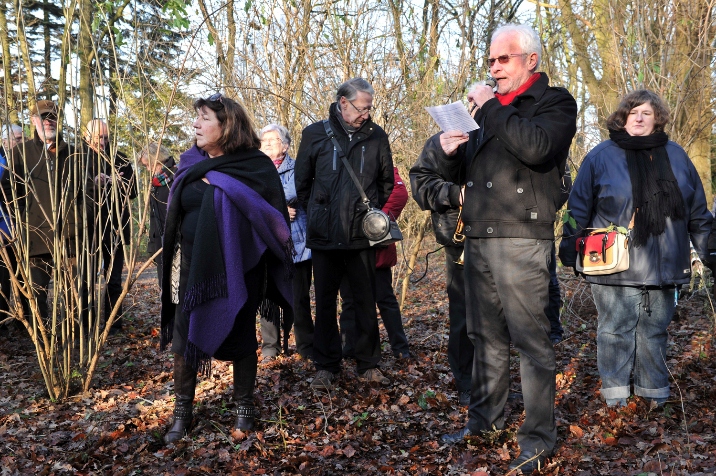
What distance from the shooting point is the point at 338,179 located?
516 cm

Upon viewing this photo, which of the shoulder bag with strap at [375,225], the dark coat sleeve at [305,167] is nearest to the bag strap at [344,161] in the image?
the shoulder bag with strap at [375,225]

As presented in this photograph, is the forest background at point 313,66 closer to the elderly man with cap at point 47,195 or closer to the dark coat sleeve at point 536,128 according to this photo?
the elderly man with cap at point 47,195

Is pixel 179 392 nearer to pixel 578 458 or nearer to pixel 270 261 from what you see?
pixel 270 261

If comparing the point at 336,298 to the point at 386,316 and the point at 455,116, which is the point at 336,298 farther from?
the point at 455,116

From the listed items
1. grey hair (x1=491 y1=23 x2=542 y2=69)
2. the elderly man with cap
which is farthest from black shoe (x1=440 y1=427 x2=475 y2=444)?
the elderly man with cap

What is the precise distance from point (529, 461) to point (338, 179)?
2.56m

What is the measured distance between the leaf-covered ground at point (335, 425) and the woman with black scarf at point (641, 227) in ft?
0.87

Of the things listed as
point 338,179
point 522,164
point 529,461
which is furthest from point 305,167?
point 529,461

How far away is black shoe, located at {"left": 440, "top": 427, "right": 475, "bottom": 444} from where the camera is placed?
3910mm

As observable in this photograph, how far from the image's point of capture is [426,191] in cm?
442

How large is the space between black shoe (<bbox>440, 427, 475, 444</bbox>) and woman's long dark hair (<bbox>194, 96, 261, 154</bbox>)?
215cm

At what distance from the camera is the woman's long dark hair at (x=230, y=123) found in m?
4.11

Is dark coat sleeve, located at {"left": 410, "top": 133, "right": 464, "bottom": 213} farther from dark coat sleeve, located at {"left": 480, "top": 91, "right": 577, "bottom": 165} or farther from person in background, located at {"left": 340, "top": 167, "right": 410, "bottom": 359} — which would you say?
person in background, located at {"left": 340, "top": 167, "right": 410, "bottom": 359}

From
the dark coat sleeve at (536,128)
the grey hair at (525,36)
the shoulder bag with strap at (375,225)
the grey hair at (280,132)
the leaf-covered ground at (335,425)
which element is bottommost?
the leaf-covered ground at (335,425)
